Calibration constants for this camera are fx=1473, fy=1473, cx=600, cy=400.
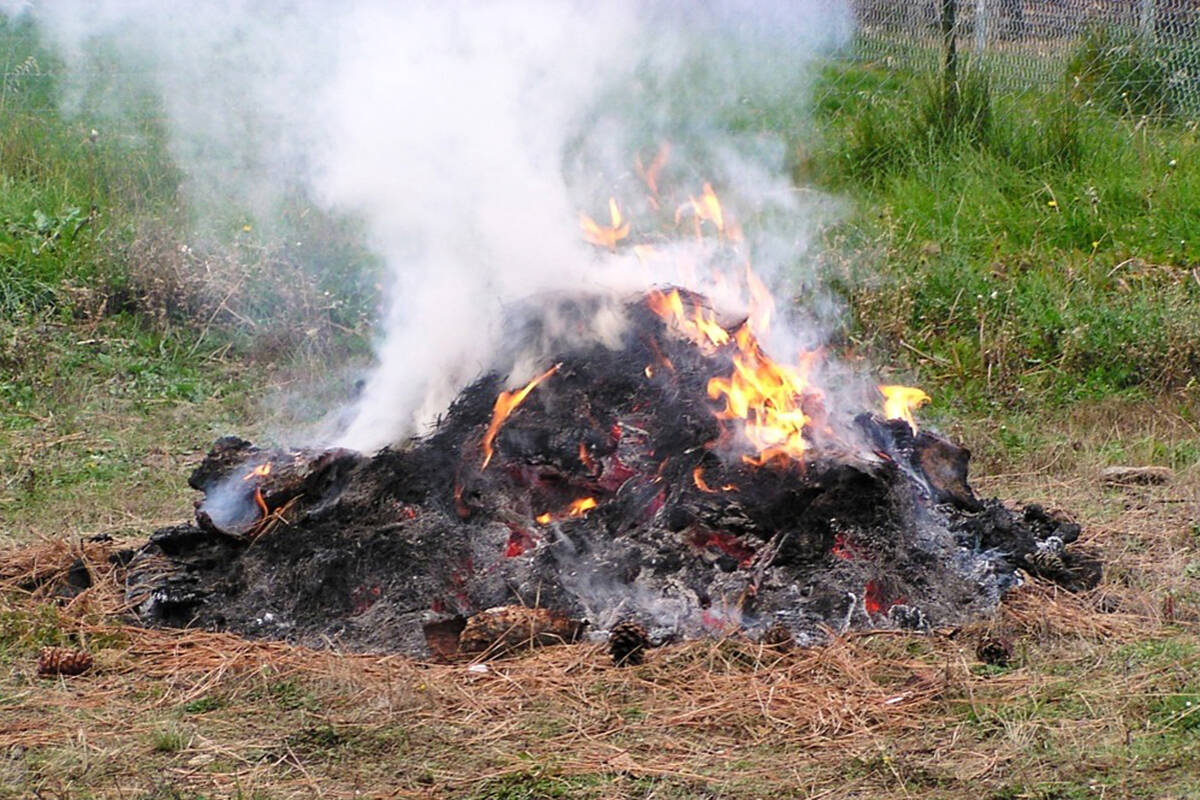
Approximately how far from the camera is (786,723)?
393 cm

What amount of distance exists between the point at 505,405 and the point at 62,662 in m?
1.75

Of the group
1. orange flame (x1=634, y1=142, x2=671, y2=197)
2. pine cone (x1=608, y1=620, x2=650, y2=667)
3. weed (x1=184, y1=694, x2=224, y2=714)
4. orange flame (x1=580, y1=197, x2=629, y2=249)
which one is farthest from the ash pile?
orange flame (x1=634, y1=142, x2=671, y2=197)

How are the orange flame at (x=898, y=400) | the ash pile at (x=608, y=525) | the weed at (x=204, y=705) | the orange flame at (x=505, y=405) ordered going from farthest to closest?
1. the orange flame at (x=898, y=400)
2. the orange flame at (x=505, y=405)
3. the ash pile at (x=608, y=525)
4. the weed at (x=204, y=705)

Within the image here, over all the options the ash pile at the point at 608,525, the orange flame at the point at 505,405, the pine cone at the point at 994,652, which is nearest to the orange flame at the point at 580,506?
the ash pile at the point at 608,525

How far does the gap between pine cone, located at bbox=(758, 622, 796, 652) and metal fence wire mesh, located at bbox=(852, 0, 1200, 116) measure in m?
6.55

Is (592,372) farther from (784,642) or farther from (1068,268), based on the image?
(1068,268)

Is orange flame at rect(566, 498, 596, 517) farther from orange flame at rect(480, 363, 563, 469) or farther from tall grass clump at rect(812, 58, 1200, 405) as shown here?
tall grass clump at rect(812, 58, 1200, 405)

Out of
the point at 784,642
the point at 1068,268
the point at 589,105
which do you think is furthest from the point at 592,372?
the point at 1068,268

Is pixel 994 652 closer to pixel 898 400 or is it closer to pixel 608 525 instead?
pixel 608 525

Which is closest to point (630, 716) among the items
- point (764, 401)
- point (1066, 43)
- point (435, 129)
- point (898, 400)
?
point (764, 401)

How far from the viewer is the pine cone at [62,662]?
14.1 feet

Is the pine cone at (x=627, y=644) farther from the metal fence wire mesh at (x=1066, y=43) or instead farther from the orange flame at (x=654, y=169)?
the metal fence wire mesh at (x=1066, y=43)

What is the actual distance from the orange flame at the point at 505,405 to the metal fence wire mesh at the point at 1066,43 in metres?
5.84

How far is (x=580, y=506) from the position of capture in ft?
16.8
